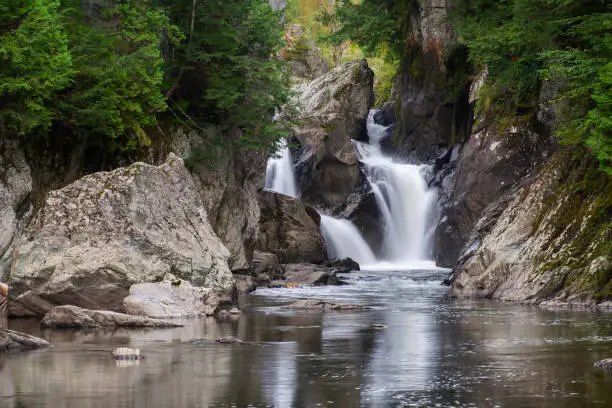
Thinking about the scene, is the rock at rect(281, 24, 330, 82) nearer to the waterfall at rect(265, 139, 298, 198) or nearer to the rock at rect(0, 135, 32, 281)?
the waterfall at rect(265, 139, 298, 198)

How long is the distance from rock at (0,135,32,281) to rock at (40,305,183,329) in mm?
6858

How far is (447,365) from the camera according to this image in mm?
11852

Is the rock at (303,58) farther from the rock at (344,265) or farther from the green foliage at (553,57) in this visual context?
the rock at (344,265)

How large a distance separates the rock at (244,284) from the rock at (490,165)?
25.9 ft

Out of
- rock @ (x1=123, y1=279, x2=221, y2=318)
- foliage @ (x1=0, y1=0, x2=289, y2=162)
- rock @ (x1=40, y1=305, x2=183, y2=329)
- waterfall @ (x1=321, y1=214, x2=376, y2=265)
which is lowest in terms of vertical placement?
rock @ (x1=40, y1=305, x2=183, y2=329)

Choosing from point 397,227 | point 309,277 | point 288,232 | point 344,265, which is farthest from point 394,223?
point 309,277

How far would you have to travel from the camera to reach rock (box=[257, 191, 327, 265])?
3972 cm

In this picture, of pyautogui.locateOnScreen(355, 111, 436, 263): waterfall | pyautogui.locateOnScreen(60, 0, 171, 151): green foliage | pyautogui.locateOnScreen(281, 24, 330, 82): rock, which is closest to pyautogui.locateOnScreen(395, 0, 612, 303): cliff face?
pyautogui.locateOnScreen(355, 111, 436, 263): waterfall

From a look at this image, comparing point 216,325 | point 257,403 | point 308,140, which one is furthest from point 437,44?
point 257,403

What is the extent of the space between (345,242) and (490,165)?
10.7 metres

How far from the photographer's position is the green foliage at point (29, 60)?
23547 mm

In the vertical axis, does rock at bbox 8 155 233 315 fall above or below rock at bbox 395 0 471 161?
below

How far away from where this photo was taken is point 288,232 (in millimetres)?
40156

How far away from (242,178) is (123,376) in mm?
25629
